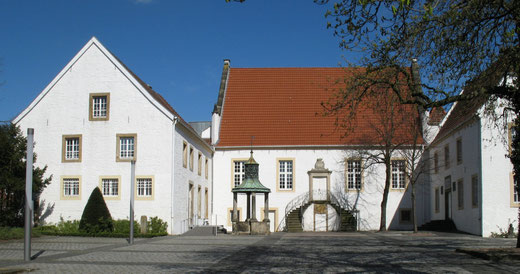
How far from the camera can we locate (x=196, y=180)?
34.4 meters

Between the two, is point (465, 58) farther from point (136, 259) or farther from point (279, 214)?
point (279, 214)

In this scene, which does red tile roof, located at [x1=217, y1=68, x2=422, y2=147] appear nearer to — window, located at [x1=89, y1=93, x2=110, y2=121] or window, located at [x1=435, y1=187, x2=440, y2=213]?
window, located at [x1=435, y1=187, x2=440, y2=213]

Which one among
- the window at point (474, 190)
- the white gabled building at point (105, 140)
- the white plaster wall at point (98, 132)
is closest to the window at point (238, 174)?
the white gabled building at point (105, 140)

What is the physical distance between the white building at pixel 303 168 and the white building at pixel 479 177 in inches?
181

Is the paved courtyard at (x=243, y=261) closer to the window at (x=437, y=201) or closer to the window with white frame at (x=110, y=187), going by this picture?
the window with white frame at (x=110, y=187)

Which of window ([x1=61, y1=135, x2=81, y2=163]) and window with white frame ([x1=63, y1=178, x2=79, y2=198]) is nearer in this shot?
window with white frame ([x1=63, y1=178, x2=79, y2=198])

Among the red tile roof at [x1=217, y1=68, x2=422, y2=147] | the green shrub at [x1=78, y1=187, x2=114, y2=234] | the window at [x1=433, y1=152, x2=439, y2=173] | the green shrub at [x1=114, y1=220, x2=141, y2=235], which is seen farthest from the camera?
the red tile roof at [x1=217, y1=68, x2=422, y2=147]

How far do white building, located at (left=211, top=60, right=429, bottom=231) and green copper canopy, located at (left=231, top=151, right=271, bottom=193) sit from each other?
6128 mm

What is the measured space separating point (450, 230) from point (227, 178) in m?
14.0

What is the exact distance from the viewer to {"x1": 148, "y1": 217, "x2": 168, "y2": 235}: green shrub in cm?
2869

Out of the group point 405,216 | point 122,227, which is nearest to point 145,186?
point 122,227

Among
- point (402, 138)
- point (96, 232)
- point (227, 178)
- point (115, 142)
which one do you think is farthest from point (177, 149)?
point (402, 138)

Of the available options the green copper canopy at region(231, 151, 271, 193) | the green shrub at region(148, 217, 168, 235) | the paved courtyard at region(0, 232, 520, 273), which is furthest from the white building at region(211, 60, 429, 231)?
the paved courtyard at region(0, 232, 520, 273)

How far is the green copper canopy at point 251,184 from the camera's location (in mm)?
30406
